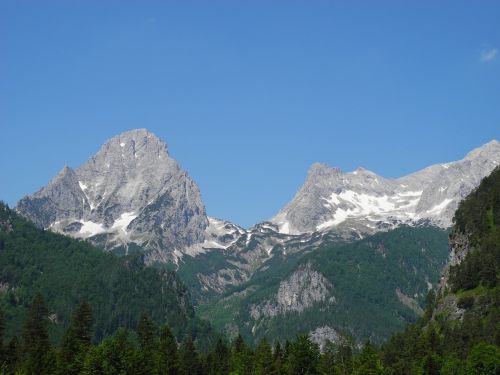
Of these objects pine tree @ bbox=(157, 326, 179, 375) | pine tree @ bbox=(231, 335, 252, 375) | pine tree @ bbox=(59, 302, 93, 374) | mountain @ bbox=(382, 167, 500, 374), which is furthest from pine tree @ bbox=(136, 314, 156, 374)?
mountain @ bbox=(382, 167, 500, 374)

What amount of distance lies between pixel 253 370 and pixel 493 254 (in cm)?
7538

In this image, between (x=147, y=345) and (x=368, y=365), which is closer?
(x=368, y=365)

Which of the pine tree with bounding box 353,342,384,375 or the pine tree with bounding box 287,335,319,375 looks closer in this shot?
the pine tree with bounding box 353,342,384,375

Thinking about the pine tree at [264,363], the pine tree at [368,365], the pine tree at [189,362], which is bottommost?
the pine tree at [368,365]

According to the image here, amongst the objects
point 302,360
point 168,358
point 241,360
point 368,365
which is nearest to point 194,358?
point 168,358

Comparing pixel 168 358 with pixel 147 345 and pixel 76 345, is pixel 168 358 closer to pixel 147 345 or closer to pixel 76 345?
pixel 147 345

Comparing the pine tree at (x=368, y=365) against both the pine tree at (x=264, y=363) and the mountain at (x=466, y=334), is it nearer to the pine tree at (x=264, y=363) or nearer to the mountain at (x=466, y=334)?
the mountain at (x=466, y=334)

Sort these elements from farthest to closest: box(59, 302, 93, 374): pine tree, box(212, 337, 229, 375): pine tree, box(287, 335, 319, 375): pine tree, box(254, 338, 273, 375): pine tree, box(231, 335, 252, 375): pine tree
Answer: box(212, 337, 229, 375): pine tree → box(231, 335, 252, 375): pine tree → box(254, 338, 273, 375): pine tree → box(287, 335, 319, 375): pine tree → box(59, 302, 93, 374): pine tree

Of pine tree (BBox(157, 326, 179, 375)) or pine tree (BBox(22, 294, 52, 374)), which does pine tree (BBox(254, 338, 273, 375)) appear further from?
pine tree (BBox(22, 294, 52, 374))

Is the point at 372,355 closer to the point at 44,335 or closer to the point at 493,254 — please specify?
the point at 493,254

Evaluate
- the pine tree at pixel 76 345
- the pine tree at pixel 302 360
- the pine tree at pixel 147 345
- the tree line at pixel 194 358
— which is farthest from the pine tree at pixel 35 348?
the pine tree at pixel 302 360

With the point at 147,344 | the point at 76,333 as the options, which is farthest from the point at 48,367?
the point at 147,344

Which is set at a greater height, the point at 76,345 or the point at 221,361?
the point at 76,345

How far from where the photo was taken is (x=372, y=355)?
159 meters
